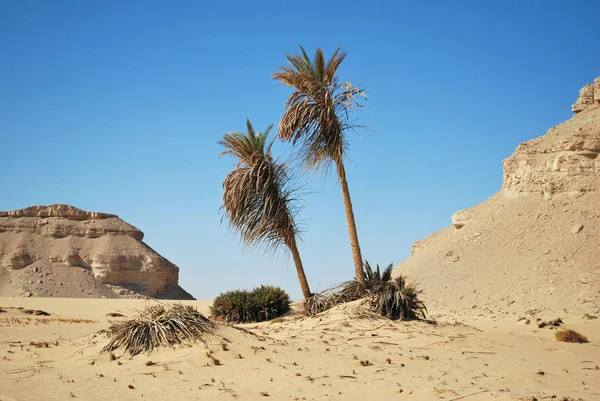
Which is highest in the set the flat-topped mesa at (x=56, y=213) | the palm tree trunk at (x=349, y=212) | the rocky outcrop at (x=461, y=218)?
the flat-topped mesa at (x=56, y=213)

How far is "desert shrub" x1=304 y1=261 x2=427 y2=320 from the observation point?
13672 millimetres

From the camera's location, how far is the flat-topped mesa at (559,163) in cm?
3456

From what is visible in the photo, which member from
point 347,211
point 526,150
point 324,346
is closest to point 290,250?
point 347,211

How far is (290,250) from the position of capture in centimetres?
1817

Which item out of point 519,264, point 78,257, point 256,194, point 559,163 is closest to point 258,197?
point 256,194

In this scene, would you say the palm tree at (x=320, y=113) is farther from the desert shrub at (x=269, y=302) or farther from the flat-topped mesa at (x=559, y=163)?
the flat-topped mesa at (x=559, y=163)

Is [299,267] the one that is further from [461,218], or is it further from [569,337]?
[461,218]

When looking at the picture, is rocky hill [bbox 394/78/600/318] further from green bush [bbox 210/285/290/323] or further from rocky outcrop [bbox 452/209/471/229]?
green bush [bbox 210/285/290/323]

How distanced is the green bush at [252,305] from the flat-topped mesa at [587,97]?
105 ft

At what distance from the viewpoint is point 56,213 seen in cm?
6956

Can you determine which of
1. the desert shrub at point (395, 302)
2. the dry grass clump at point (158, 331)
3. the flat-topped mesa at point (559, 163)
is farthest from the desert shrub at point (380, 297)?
the flat-topped mesa at point (559, 163)

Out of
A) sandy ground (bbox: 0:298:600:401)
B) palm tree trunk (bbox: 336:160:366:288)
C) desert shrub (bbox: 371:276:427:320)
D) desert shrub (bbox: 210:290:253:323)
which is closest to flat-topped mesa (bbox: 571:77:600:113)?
palm tree trunk (bbox: 336:160:366:288)

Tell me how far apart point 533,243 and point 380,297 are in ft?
65.2

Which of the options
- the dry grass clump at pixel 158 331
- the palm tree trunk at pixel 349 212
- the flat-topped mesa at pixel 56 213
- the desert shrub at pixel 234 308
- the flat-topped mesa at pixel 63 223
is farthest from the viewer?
the flat-topped mesa at pixel 56 213
